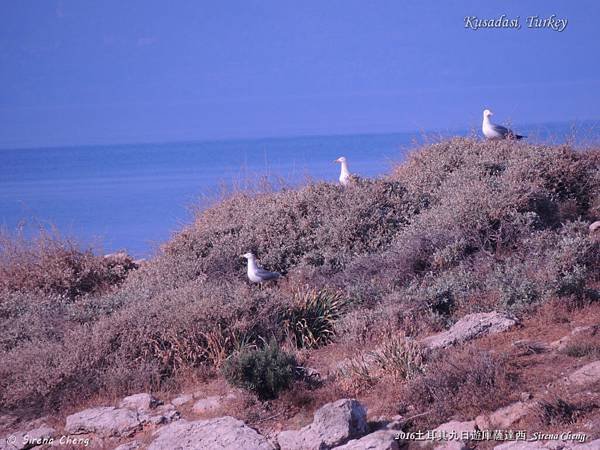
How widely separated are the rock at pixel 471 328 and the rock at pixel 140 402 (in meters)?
2.98

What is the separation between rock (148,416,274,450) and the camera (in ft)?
23.6

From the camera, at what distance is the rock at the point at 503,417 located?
691 cm

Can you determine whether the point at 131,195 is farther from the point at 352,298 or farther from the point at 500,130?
the point at 352,298

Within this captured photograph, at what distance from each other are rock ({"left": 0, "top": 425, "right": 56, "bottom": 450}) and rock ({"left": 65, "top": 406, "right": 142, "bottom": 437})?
206 mm

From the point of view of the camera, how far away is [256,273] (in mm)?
11805

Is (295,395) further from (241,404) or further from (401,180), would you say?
(401,180)

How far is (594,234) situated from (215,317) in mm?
6251

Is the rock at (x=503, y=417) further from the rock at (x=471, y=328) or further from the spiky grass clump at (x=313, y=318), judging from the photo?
the spiky grass clump at (x=313, y=318)

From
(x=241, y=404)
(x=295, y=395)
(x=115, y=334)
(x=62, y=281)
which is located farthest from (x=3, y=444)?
(x=62, y=281)

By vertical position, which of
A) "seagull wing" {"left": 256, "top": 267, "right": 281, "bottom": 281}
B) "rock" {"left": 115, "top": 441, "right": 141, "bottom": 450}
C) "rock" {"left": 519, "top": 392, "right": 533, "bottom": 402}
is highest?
"seagull wing" {"left": 256, "top": 267, "right": 281, "bottom": 281}

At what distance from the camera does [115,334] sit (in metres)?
9.52

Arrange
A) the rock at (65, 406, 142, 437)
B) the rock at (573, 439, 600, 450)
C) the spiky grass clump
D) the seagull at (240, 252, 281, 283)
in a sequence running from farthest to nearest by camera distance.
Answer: the seagull at (240, 252, 281, 283), the spiky grass clump, the rock at (65, 406, 142, 437), the rock at (573, 439, 600, 450)

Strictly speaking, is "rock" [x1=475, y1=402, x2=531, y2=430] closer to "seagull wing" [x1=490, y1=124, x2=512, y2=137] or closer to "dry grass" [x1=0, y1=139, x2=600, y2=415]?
"dry grass" [x1=0, y1=139, x2=600, y2=415]

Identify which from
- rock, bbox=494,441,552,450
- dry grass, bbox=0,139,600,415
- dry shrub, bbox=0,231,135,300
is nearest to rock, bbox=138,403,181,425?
dry grass, bbox=0,139,600,415
